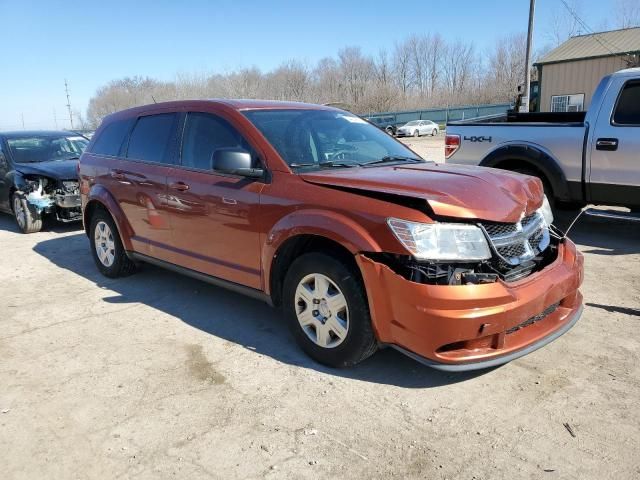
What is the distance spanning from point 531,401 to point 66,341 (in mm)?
3510

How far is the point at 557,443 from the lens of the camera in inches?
110

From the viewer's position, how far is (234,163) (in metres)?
3.81

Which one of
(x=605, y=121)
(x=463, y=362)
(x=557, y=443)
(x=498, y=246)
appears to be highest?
(x=605, y=121)

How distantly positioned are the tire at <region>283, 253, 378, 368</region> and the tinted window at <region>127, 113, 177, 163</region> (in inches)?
79.0

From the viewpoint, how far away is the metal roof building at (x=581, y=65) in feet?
97.9

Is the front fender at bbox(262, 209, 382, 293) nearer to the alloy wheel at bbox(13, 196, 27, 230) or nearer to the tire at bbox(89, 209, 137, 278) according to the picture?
the tire at bbox(89, 209, 137, 278)

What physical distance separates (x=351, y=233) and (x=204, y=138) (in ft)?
6.41

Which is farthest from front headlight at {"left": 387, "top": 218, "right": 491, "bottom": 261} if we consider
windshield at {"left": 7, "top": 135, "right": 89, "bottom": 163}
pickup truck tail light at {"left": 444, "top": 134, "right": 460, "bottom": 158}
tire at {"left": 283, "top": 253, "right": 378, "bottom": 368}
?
windshield at {"left": 7, "top": 135, "right": 89, "bottom": 163}

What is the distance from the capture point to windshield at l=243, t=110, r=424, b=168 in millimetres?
4086

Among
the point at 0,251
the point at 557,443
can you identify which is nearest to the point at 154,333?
the point at 557,443

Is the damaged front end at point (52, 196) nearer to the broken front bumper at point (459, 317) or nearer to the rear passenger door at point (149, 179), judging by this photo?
the rear passenger door at point (149, 179)

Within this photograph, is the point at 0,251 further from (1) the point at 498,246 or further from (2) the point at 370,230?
(1) the point at 498,246

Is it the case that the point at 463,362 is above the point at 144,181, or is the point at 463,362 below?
below

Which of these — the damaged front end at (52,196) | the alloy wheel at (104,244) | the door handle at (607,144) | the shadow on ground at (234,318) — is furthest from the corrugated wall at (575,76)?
the alloy wheel at (104,244)
